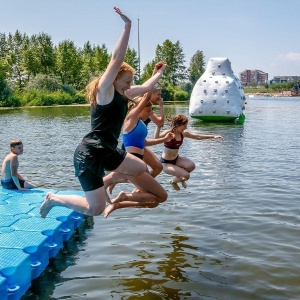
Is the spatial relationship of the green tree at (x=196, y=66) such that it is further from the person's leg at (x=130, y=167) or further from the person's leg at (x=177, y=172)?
the person's leg at (x=130, y=167)

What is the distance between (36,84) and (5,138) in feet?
187

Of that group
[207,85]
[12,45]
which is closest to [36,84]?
[12,45]

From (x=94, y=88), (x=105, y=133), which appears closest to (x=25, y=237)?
(x=105, y=133)

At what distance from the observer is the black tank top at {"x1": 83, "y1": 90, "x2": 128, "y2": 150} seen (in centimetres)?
541

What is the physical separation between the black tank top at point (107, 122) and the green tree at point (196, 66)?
120149mm

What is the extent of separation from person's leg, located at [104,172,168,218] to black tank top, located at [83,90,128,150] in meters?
1.08

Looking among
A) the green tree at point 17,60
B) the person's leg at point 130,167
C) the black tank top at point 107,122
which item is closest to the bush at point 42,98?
the green tree at point 17,60

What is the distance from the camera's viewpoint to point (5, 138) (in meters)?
27.0

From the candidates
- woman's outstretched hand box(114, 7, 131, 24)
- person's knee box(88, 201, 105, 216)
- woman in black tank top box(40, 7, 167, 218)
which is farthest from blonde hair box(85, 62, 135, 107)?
person's knee box(88, 201, 105, 216)

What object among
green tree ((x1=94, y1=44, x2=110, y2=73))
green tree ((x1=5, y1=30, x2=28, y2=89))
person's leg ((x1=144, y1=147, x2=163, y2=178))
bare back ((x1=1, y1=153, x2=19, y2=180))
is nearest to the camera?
person's leg ((x1=144, y1=147, x2=163, y2=178))

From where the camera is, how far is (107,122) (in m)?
5.50

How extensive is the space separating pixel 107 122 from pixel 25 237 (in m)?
2.71

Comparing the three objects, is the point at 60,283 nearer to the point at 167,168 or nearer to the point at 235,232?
the point at 167,168

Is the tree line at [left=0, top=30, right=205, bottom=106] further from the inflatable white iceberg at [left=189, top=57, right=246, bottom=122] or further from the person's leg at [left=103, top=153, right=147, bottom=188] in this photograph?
the person's leg at [left=103, top=153, right=147, bottom=188]
